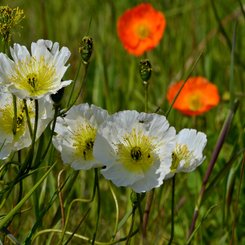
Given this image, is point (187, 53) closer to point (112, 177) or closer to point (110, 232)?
point (110, 232)

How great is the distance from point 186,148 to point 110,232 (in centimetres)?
53

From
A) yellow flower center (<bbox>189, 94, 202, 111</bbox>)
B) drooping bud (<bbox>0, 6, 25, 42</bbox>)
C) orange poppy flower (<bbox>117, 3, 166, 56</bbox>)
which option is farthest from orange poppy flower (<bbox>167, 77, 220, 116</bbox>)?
drooping bud (<bbox>0, 6, 25, 42</bbox>)

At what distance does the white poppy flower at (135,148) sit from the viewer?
1146 mm

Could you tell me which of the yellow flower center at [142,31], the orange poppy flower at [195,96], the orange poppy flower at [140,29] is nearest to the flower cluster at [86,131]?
the orange poppy flower at [195,96]

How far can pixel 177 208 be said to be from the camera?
6.22ft

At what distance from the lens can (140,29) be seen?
2.80 metres

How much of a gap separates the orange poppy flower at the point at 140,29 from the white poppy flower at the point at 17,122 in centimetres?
125

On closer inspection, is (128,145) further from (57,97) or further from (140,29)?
(140,29)

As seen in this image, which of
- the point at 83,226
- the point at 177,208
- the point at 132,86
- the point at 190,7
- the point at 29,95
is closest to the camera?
the point at 29,95

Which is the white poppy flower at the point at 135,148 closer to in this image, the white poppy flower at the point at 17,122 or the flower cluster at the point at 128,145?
the flower cluster at the point at 128,145

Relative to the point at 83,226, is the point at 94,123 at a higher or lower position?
higher

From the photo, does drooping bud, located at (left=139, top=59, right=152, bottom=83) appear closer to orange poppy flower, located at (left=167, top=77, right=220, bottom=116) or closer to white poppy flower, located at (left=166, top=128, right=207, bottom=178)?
white poppy flower, located at (left=166, top=128, right=207, bottom=178)

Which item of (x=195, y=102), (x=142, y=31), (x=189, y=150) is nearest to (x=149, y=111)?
(x=195, y=102)

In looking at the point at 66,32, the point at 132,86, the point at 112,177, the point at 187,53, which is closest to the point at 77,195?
the point at 132,86
